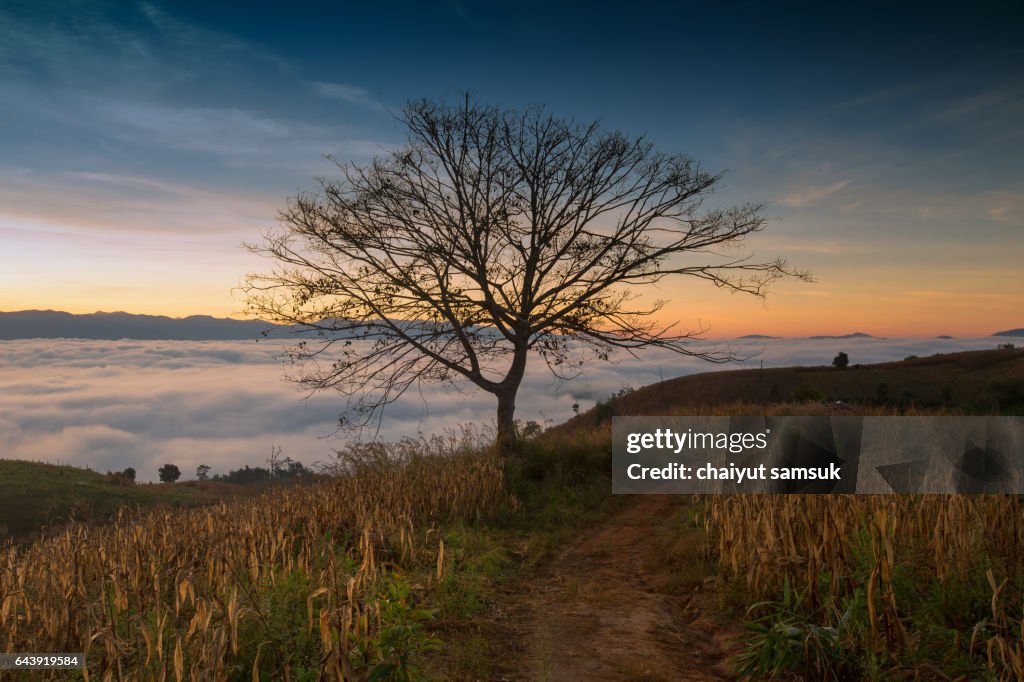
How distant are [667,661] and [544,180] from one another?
12.1m

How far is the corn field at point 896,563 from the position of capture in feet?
17.4

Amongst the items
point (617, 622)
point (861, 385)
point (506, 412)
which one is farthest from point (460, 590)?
point (861, 385)

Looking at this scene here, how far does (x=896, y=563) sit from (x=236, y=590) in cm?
557

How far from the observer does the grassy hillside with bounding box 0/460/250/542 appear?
71.0ft

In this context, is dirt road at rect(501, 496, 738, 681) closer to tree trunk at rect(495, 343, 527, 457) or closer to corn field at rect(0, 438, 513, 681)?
corn field at rect(0, 438, 513, 681)

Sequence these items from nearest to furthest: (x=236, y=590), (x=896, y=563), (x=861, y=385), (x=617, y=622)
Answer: (x=236, y=590) < (x=896, y=563) < (x=617, y=622) < (x=861, y=385)

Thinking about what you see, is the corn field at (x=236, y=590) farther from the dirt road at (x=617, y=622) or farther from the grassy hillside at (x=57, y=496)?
the grassy hillside at (x=57, y=496)

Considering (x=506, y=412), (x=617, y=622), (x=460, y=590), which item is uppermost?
(x=506, y=412)

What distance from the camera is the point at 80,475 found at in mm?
31844

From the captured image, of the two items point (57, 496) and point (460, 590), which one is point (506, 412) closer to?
point (460, 590)

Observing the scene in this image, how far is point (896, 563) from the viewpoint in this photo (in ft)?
20.5

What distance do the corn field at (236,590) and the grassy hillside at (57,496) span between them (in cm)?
1138

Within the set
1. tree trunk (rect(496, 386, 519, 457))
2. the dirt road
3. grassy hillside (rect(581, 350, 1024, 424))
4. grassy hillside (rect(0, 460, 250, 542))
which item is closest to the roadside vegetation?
the dirt road

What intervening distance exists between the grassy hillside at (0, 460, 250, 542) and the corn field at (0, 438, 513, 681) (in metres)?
11.4
